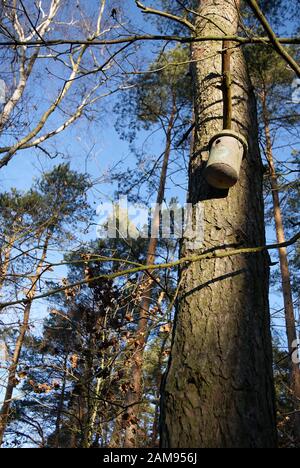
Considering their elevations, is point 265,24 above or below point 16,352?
below

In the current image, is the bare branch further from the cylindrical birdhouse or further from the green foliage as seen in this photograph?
the green foliage

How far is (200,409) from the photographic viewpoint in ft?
3.40

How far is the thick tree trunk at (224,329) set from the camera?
3.34 feet

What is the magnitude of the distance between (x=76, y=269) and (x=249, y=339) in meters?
12.3

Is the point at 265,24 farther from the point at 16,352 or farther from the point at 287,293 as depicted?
the point at 16,352

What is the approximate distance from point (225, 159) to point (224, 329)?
0.61 metres

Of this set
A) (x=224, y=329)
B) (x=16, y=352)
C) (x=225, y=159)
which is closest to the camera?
(x=224, y=329)

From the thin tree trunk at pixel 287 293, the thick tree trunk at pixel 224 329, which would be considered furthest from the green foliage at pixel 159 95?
the thick tree trunk at pixel 224 329

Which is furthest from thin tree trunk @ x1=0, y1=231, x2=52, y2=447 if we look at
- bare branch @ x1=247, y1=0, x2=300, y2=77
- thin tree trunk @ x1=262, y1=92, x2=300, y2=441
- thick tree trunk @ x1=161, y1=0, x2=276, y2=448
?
thin tree trunk @ x1=262, y1=92, x2=300, y2=441

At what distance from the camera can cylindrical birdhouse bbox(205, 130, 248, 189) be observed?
4.58 feet

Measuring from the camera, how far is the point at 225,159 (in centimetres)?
140

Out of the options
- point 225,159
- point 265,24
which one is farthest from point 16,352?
point 265,24

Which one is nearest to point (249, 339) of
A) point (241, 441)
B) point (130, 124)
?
point (241, 441)
